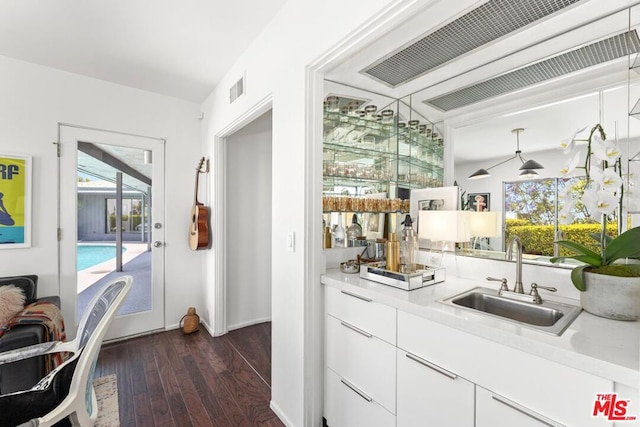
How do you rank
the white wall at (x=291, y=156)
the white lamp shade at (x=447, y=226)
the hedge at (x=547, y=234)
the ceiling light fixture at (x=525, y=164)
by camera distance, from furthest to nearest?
the white lamp shade at (x=447, y=226) < the white wall at (x=291, y=156) < the ceiling light fixture at (x=525, y=164) < the hedge at (x=547, y=234)

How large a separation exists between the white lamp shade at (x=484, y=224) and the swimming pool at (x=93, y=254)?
340cm

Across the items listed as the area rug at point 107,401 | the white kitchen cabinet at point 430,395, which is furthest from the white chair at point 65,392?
the white kitchen cabinet at point 430,395

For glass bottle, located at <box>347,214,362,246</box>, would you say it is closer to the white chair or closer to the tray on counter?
the tray on counter

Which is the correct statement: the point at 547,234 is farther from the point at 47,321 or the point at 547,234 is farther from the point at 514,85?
the point at 47,321

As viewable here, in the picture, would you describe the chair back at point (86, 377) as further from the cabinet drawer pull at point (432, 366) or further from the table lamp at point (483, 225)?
the table lamp at point (483, 225)

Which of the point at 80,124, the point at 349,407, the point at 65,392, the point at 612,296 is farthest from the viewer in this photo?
the point at 80,124

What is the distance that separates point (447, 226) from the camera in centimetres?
172

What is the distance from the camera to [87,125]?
2816 mm

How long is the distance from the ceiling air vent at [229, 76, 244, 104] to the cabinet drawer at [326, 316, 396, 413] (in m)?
1.99

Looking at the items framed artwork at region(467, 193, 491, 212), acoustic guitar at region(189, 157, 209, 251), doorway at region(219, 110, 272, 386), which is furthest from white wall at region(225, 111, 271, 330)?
framed artwork at region(467, 193, 491, 212)

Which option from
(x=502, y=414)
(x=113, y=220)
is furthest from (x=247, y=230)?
(x=502, y=414)

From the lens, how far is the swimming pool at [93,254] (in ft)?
9.29

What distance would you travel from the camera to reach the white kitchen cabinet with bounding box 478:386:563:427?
2.80 feet

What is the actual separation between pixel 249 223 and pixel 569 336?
2998 millimetres
